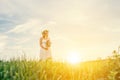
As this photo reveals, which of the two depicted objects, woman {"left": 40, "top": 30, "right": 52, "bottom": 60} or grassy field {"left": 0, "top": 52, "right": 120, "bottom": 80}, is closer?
grassy field {"left": 0, "top": 52, "right": 120, "bottom": 80}

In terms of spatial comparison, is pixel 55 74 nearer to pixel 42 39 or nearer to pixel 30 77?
pixel 30 77

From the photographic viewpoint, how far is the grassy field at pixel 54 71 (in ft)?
37.1

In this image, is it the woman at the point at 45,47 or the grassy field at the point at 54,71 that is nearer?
the grassy field at the point at 54,71

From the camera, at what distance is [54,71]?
11906mm

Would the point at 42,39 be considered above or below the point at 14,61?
above

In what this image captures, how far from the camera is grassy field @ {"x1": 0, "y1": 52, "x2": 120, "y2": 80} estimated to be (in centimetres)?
1130

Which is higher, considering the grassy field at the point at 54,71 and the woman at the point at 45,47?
the woman at the point at 45,47

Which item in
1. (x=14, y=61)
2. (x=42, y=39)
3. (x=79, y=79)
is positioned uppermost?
(x=42, y=39)

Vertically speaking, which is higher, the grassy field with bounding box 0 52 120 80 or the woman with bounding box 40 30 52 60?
the woman with bounding box 40 30 52 60

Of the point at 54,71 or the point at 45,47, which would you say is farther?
the point at 45,47

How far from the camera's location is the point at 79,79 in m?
11.5

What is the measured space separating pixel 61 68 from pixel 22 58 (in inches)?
72.9

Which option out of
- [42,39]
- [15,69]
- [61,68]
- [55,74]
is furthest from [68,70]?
[42,39]

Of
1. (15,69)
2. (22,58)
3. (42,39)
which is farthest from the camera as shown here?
(42,39)
